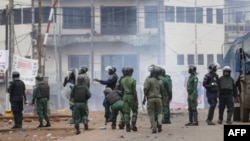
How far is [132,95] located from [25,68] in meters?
15.1

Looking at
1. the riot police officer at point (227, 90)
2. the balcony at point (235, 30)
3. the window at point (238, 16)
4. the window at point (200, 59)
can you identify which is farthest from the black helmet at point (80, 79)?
the window at point (238, 16)

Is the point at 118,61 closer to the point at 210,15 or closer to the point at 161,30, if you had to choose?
the point at 161,30

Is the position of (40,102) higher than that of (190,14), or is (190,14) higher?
(190,14)

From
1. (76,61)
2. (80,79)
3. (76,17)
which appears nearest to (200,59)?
(76,61)

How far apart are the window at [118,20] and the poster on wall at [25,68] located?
16.1 m

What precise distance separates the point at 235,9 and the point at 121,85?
133ft

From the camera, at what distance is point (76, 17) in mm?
45156

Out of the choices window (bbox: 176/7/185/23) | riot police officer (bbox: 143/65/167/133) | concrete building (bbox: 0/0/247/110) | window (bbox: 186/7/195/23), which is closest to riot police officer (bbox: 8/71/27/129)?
riot police officer (bbox: 143/65/167/133)

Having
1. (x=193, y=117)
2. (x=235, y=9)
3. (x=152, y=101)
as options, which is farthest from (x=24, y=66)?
(x=235, y=9)

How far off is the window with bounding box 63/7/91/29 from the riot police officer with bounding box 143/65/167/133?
100 feet

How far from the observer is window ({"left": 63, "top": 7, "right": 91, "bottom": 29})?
148 ft

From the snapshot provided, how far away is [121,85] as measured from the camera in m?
15.4

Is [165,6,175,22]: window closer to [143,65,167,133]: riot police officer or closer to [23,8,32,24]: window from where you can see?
[23,8,32,24]: window

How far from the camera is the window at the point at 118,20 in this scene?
45.3 meters
